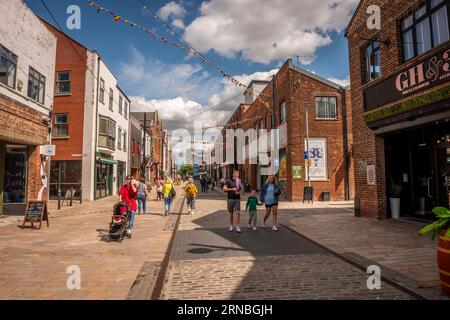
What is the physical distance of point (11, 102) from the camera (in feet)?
39.3

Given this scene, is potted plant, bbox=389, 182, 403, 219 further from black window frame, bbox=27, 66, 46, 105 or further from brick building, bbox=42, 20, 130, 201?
brick building, bbox=42, 20, 130, 201

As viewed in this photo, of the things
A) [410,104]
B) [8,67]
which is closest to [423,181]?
[410,104]

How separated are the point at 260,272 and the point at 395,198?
7720mm

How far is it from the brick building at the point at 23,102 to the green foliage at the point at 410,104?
12928 mm

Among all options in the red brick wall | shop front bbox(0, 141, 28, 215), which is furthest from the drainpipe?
shop front bbox(0, 141, 28, 215)

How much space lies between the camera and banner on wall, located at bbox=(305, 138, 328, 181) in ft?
68.7

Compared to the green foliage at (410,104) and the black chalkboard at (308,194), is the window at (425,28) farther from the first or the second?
the black chalkboard at (308,194)

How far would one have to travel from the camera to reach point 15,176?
14.3 metres

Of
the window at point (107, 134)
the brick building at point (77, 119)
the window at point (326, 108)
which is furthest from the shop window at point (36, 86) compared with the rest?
the window at point (326, 108)

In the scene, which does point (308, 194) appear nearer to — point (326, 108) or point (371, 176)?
point (326, 108)

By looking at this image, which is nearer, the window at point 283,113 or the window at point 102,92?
the window at point 283,113

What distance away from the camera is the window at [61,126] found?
72.6 ft
